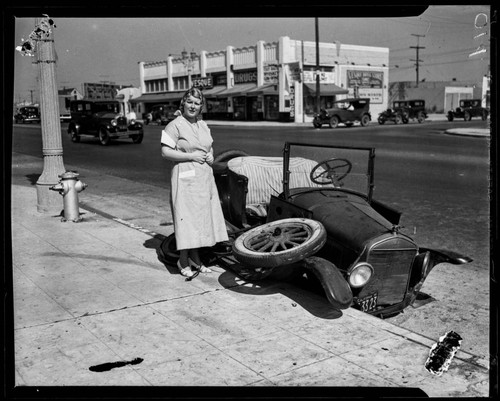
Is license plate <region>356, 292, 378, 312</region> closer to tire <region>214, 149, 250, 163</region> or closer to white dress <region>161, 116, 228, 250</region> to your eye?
white dress <region>161, 116, 228, 250</region>

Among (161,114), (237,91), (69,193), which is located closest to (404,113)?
(237,91)

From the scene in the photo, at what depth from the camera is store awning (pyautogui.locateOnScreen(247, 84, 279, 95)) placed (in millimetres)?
40875

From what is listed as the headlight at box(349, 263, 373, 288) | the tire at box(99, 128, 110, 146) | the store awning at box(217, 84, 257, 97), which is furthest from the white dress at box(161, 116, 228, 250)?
the store awning at box(217, 84, 257, 97)

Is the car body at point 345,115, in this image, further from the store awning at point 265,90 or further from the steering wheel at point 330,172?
the steering wheel at point 330,172

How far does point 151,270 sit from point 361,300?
217 centimetres

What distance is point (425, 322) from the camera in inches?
173

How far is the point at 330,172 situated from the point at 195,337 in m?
2.40

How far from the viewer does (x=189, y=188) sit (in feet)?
15.8

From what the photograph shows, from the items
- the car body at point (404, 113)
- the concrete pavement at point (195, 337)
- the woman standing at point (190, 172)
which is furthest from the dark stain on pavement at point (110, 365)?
the car body at point (404, 113)

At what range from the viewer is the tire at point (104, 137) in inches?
846

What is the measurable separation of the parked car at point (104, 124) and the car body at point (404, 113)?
21.8m

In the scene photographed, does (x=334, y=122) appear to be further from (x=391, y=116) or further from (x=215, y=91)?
(x=215, y=91)
